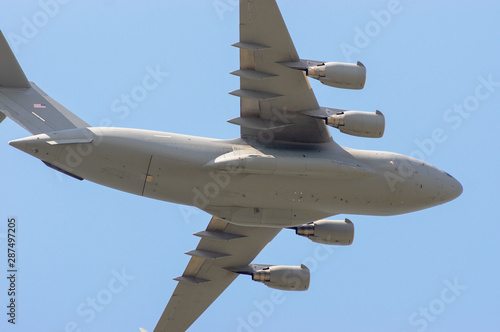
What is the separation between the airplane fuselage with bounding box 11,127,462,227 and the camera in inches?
978

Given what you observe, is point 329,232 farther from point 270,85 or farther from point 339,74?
point 339,74

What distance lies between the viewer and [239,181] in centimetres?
2544

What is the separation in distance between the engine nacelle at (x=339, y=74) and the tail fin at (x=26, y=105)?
6.76 meters

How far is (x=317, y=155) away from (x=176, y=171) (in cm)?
406

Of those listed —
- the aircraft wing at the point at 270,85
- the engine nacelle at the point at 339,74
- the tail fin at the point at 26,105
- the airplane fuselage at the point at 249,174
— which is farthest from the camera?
the tail fin at the point at 26,105

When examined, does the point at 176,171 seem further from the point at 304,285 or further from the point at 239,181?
the point at 304,285

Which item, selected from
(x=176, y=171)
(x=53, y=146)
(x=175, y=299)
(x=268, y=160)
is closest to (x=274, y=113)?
(x=268, y=160)

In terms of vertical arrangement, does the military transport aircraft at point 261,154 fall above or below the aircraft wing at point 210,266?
above

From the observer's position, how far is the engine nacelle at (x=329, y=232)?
28.1 m

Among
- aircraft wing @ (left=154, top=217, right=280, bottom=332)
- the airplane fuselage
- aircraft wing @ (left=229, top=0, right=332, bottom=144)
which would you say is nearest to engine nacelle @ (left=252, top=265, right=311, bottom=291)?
aircraft wing @ (left=154, top=217, right=280, bottom=332)

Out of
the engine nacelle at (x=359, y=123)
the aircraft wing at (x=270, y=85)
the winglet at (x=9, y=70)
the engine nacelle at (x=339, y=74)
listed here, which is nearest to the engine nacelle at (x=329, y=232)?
the aircraft wing at (x=270, y=85)

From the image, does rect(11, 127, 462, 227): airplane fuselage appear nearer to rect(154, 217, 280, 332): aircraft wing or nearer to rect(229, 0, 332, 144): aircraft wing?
rect(229, 0, 332, 144): aircraft wing

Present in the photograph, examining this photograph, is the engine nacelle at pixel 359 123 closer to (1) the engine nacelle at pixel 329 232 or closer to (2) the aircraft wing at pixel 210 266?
(1) the engine nacelle at pixel 329 232

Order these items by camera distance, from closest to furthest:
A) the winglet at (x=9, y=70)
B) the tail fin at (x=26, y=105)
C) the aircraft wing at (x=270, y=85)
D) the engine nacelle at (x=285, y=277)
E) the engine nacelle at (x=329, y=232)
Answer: the aircraft wing at (x=270, y=85) < the tail fin at (x=26, y=105) < the winglet at (x=9, y=70) < the engine nacelle at (x=329, y=232) < the engine nacelle at (x=285, y=277)
